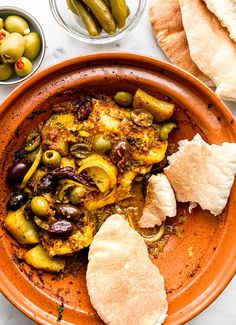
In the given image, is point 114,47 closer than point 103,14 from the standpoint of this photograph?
No

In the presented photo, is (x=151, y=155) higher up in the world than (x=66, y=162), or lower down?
lower down

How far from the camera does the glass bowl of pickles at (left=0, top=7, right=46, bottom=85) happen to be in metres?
3.59

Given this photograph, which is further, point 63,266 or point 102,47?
point 102,47

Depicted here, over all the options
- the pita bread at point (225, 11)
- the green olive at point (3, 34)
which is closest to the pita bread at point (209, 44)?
the pita bread at point (225, 11)

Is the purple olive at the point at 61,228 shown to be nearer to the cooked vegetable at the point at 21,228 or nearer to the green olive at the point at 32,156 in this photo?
the cooked vegetable at the point at 21,228

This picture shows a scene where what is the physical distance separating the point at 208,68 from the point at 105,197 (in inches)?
38.3

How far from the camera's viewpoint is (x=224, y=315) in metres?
3.81

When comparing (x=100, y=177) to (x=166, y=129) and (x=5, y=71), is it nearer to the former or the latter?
(x=166, y=129)

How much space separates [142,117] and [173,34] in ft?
1.90

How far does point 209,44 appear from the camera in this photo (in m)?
3.54

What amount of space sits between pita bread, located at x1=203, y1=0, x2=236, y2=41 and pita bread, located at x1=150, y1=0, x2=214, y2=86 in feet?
0.84

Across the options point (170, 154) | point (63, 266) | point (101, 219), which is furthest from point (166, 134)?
point (63, 266)

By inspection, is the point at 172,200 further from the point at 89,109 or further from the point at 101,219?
the point at 89,109

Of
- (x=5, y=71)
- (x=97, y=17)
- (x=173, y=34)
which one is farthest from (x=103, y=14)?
(x=5, y=71)
